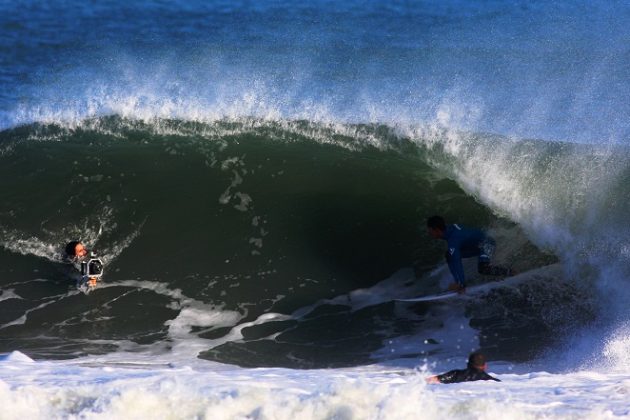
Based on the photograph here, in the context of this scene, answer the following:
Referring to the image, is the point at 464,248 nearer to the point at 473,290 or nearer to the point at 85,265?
the point at 473,290

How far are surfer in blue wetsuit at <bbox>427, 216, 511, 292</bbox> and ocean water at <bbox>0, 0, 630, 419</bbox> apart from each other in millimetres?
441

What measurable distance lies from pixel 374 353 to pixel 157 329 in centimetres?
250

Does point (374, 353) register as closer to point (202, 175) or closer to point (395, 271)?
point (395, 271)

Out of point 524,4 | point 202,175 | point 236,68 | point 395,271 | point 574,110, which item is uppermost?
point 524,4

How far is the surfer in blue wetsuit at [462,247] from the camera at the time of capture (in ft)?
33.4

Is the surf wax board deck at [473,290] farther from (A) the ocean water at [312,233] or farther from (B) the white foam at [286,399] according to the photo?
(B) the white foam at [286,399]

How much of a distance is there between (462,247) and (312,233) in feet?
7.50

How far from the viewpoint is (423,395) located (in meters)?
6.97

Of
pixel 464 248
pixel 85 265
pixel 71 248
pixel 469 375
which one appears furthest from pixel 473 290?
pixel 71 248

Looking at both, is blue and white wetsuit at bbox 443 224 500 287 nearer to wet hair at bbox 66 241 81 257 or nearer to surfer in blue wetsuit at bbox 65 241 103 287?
surfer in blue wetsuit at bbox 65 241 103 287

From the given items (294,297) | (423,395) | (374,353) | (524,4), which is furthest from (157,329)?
(524,4)

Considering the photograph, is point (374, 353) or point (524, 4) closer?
point (374, 353)

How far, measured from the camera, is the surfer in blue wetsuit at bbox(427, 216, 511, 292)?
33.4 ft

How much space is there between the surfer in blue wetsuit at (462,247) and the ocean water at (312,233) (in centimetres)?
44
